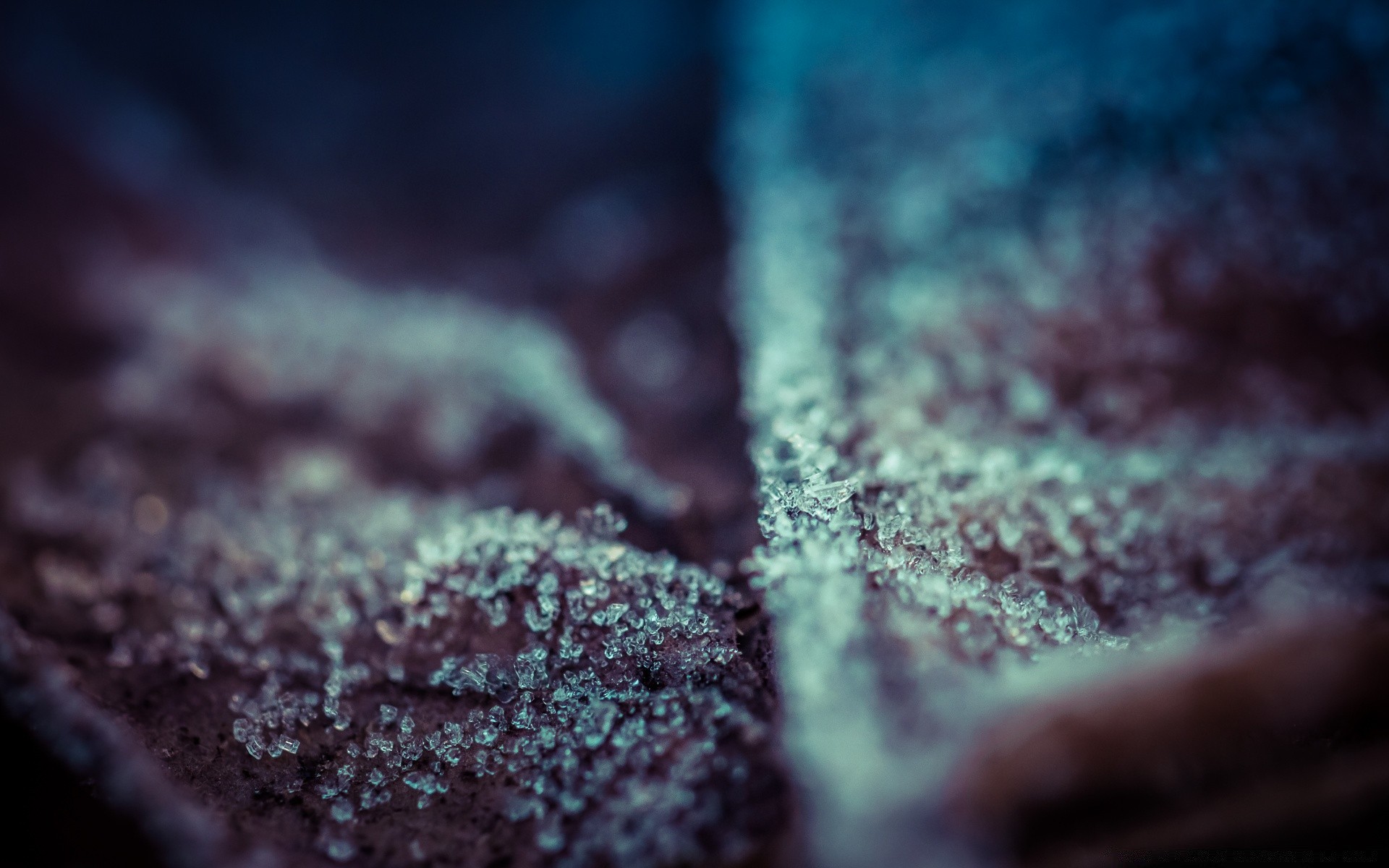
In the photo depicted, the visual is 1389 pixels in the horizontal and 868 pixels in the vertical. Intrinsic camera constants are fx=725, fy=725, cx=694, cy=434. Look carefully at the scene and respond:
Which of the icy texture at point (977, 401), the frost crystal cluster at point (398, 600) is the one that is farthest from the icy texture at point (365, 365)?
the icy texture at point (977, 401)

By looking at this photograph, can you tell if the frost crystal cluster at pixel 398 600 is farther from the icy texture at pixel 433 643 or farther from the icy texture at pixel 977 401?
the icy texture at pixel 977 401

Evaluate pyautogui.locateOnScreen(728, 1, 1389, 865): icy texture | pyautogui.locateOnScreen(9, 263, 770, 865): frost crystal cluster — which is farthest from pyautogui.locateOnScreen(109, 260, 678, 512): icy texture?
pyautogui.locateOnScreen(728, 1, 1389, 865): icy texture

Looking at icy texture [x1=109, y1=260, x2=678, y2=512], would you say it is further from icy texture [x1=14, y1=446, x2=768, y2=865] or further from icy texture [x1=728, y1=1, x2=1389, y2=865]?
icy texture [x1=728, y1=1, x2=1389, y2=865]

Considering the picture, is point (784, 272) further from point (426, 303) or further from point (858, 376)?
point (426, 303)

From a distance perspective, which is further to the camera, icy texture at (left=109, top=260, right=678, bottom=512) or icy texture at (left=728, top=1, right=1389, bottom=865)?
icy texture at (left=728, top=1, right=1389, bottom=865)

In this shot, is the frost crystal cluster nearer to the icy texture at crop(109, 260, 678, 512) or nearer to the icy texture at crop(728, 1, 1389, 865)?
the icy texture at crop(109, 260, 678, 512)

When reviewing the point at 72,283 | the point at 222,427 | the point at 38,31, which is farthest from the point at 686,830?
the point at 38,31

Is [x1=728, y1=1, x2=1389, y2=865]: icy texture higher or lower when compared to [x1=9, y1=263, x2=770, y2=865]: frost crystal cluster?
higher
